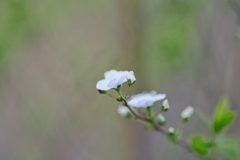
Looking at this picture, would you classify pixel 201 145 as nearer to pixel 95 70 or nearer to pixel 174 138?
pixel 174 138

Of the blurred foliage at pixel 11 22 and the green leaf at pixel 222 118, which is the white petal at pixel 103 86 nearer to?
the green leaf at pixel 222 118

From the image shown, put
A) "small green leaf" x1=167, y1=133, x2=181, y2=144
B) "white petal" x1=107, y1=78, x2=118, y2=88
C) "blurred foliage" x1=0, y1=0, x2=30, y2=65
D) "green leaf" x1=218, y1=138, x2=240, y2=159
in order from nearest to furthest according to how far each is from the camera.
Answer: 1. "white petal" x1=107, y1=78, x2=118, y2=88
2. "small green leaf" x1=167, y1=133, x2=181, y2=144
3. "green leaf" x1=218, y1=138, x2=240, y2=159
4. "blurred foliage" x1=0, y1=0, x2=30, y2=65

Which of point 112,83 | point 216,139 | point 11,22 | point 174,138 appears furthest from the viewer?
point 11,22

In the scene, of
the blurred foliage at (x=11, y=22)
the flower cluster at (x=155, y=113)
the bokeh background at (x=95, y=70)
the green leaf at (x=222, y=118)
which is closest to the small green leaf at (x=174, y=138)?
the flower cluster at (x=155, y=113)

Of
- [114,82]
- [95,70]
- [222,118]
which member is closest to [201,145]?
[222,118]

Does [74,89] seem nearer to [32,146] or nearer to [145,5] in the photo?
[32,146]

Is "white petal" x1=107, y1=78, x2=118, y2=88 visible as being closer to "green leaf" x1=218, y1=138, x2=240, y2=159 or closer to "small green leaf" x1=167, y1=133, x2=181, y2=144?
"small green leaf" x1=167, y1=133, x2=181, y2=144

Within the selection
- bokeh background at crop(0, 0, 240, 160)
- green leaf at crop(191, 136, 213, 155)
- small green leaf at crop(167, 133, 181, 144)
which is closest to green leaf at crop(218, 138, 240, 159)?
green leaf at crop(191, 136, 213, 155)

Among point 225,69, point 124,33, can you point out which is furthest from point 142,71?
point 225,69
